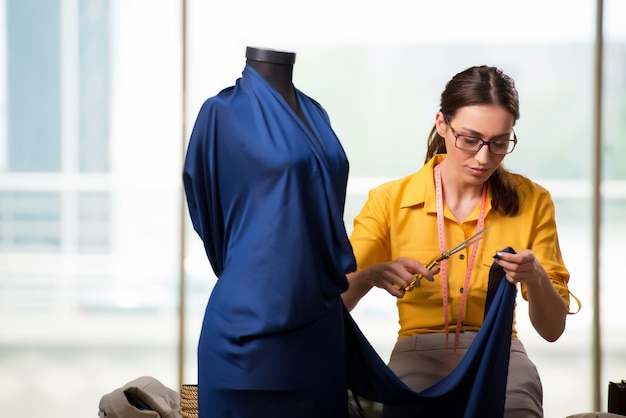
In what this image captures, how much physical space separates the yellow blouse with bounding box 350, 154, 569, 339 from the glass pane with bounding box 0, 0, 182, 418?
1858 mm

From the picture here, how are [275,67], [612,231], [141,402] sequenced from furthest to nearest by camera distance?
[612,231]
[141,402]
[275,67]

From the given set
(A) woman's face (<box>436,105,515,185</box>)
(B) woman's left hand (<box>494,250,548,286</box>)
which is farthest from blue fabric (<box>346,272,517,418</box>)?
(A) woman's face (<box>436,105,515,185</box>)

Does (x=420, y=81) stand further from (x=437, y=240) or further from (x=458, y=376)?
(x=458, y=376)

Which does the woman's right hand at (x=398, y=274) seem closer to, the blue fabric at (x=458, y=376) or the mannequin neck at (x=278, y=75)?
the blue fabric at (x=458, y=376)

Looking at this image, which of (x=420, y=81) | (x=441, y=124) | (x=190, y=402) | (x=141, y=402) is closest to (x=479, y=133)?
(x=441, y=124)

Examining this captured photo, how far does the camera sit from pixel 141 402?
294 centimetres

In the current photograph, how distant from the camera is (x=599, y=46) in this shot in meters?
4.11

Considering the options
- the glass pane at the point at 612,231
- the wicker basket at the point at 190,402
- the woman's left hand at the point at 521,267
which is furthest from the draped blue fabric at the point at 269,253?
the glass pane at the point at 612,231

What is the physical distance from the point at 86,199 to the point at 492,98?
92.7 inches

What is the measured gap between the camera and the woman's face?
7.43ft

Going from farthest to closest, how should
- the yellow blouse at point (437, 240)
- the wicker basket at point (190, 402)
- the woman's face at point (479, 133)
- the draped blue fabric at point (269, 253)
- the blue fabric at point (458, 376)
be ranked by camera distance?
1. the wicker basket at point (190, 402)
2. the yellow blouse at point (437, 240)
3. the woman's face at point (479, 133)
4. the blue fabric at point (458, 376)
5. the draped blue fabric at point (269, 253)

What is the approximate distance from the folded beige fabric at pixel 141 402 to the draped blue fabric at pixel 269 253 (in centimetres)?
88

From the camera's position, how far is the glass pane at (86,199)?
4.12 metres

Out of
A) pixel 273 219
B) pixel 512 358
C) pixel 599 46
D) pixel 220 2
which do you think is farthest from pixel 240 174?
pixel 599 46
